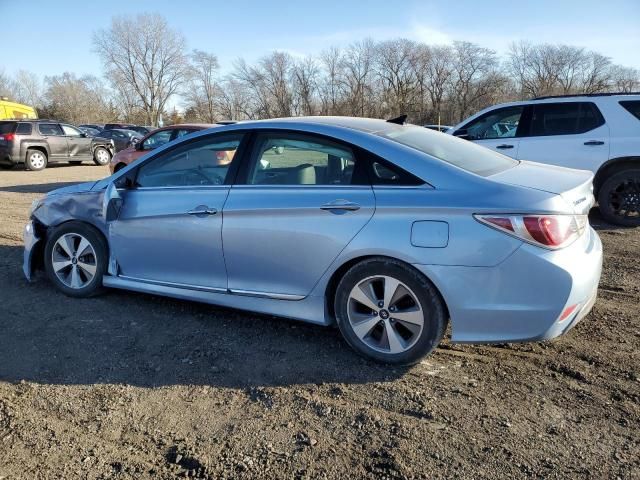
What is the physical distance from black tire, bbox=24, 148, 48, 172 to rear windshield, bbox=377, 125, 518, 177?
56.6 ft

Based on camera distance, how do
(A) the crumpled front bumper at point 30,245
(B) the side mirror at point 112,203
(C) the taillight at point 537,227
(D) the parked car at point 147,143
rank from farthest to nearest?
(D) the parked car at point 147,143, (A) the crumpled front bumper at point 30,245, (B) the side mirror at point 112,203, (C) the taillight at point 537,227

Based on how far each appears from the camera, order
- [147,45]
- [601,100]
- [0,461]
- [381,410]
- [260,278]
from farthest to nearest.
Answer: [147,45] → [601,100] → [260,278] → [381,410] → [0,461]

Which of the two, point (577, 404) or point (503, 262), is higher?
point (503, 262)

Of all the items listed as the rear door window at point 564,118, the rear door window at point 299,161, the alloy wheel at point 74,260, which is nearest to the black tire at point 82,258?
the alloy wheel at point 74,260

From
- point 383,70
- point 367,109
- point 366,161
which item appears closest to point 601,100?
point 366,161

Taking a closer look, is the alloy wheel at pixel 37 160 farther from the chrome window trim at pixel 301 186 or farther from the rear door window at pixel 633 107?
the rear door window at pixel 633 107

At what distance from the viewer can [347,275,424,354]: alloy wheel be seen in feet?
10.5

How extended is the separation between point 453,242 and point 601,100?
5864mm

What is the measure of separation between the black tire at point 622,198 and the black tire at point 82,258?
660 cm

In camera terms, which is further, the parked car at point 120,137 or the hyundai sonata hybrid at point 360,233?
the parked car at point 120,137

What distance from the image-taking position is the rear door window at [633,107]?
283 inches

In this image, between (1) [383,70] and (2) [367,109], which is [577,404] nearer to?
(2) [367,109]

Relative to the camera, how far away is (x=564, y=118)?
7.64 meters

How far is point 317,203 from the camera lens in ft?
11.1
